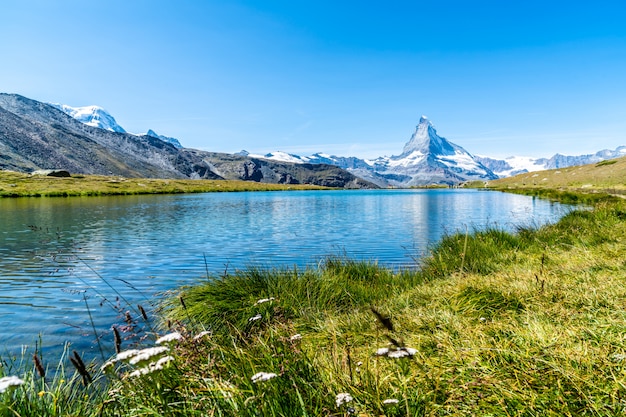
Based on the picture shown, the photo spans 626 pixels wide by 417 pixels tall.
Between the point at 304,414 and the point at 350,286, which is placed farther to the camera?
the point at 350,286

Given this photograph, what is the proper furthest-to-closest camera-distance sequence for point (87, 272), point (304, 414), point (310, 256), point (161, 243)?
point (161, 243) → point (310, 256) → point (87, 272) → point (304, 414)

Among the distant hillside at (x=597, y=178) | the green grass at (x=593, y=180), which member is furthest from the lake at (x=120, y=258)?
the distant hillside at (x=597, y=178)

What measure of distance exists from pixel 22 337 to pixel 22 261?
13727mm

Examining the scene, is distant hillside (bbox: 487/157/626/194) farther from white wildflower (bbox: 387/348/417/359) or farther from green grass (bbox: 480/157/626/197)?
white wildflower (bbox: 387/348/417/359)

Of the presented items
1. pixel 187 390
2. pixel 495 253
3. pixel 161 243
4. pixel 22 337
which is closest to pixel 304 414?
pixel 187 390

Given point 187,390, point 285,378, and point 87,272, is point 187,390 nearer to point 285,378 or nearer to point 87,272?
point 285,378

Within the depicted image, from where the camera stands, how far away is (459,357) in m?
4.45

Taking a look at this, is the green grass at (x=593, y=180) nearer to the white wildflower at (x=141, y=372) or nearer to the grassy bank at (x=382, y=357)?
the grassy bank at (x=382, y=357)

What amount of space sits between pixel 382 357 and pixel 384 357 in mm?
756

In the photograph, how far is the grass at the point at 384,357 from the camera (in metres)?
3.53

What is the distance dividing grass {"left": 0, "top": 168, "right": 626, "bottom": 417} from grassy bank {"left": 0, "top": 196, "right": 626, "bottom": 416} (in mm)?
26

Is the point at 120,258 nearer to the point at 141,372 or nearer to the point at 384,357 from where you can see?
the point at 141,372

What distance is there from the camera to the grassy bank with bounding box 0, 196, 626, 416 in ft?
11.5

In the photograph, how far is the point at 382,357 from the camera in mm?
4785
